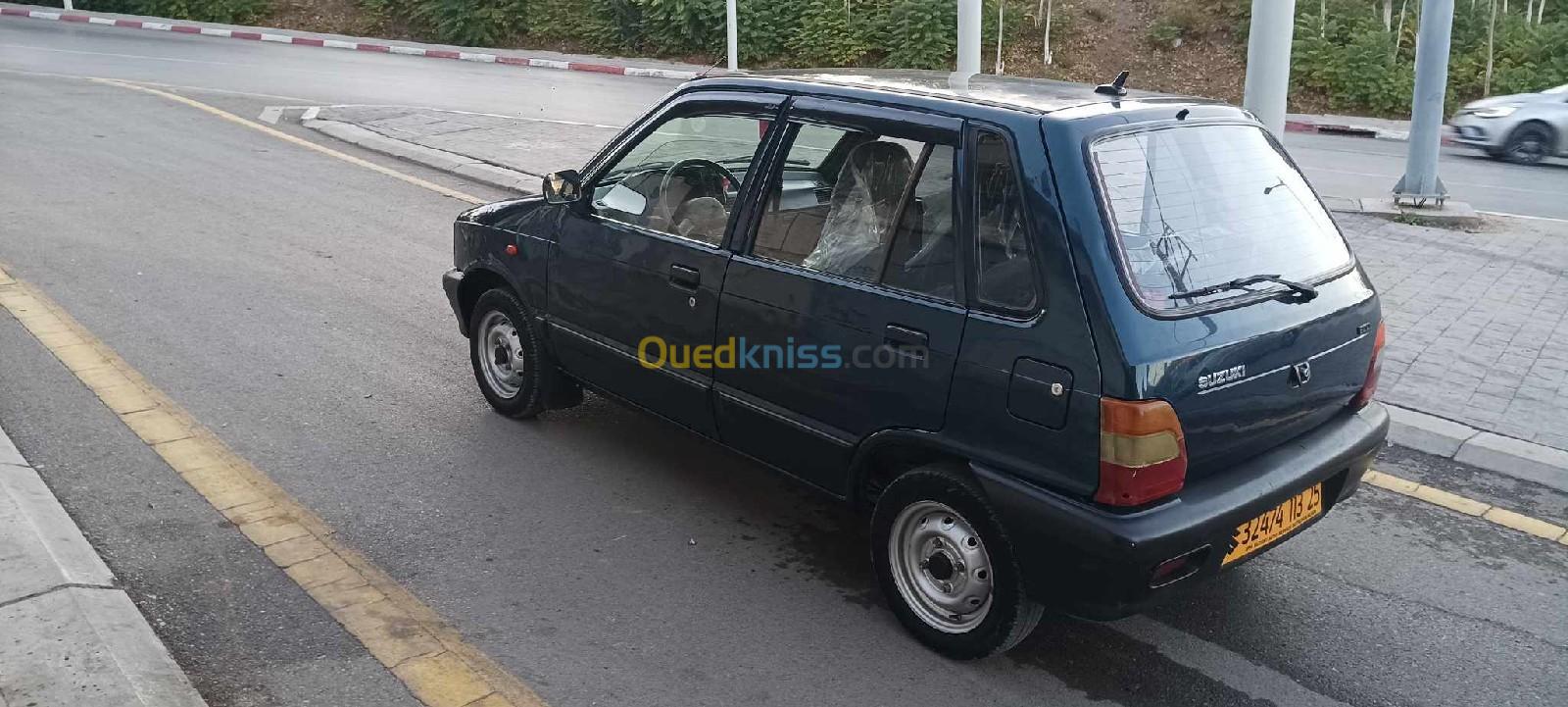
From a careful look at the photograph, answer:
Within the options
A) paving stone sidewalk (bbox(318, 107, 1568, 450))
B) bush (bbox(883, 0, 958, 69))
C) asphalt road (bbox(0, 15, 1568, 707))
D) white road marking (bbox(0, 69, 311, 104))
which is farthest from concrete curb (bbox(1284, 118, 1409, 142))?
asphalt road (bbox(0, 15, 1568, 707))

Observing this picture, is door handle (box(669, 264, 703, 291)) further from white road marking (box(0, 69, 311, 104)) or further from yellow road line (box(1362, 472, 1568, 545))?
white road marking (box(0, 69, 311, 104))

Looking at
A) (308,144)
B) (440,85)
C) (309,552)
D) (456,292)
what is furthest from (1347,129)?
(309,552)

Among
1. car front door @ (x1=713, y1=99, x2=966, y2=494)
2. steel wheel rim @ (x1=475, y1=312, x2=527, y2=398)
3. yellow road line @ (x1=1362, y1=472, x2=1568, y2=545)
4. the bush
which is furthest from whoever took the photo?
the bush

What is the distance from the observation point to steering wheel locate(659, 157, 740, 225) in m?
4.55

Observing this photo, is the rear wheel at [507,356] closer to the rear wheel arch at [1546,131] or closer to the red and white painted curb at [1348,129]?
the rear wheel arch at [1546,131]

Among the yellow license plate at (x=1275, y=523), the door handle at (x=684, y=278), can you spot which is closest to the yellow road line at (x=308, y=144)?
the door handle at (x=684, y=278)

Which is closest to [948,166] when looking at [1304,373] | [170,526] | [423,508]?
[1304,373]

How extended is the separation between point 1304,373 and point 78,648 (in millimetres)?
3693

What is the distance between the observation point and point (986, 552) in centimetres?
361

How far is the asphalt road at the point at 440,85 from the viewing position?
46.7 ft

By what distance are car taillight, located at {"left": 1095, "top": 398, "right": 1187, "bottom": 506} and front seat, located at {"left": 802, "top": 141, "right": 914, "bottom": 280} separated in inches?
39.2

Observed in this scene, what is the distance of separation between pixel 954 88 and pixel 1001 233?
73 centimetres

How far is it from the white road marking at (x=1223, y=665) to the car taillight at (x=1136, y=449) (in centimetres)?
76

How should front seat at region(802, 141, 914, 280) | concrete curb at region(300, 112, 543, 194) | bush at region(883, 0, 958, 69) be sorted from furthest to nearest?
bush at region(883, 0, 958, 69)
concrete curb at region(300, 112, 543, 194)
front seat at region(802, 141, 914, 280)
